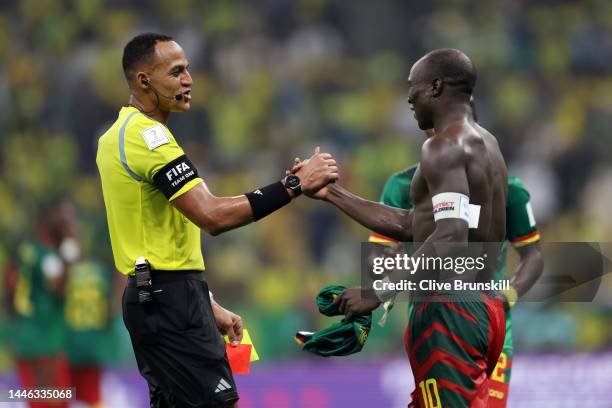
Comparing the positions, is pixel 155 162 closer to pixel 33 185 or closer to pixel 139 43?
pixel 139 43

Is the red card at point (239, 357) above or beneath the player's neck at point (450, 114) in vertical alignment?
beneath

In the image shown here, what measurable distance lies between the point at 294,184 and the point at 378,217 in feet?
2.39

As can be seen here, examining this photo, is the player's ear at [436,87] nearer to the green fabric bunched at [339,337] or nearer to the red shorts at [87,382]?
the green fabric bunched at [339,337]

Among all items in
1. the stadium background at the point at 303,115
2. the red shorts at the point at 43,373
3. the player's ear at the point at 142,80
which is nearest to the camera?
the player's ear at the point at 142,80

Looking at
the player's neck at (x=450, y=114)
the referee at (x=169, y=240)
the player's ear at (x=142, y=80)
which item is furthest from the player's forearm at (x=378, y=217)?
the player's ear at (x=142, y=80)

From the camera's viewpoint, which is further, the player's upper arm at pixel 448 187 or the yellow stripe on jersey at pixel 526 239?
the yellow stripe on jersey at pixel 526 239

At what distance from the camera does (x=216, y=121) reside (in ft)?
46.7

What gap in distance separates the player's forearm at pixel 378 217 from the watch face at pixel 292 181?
1.62 ft

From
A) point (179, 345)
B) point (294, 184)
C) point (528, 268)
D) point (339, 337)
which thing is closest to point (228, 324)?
point (179, 345)

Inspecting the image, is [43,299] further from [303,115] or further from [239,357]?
[303,115]

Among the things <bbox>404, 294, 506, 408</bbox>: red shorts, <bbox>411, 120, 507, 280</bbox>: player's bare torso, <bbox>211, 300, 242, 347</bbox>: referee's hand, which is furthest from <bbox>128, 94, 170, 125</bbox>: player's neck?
<bbox>404, 294, 506, 408</bbox>: red shorts

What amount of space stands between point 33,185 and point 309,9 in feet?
15.2

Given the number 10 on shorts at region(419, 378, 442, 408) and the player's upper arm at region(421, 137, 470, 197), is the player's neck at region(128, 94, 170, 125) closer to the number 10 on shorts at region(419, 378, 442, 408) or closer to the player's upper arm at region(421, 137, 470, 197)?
the player's upper arm at region(421, 137, 470, 197)

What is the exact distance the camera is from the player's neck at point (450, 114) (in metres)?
5.32
